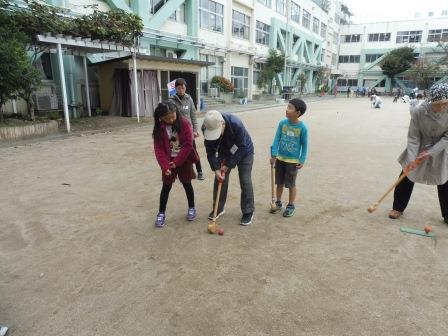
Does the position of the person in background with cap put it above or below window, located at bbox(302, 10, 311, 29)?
below

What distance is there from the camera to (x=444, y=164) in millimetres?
3961

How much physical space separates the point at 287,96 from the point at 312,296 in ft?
102

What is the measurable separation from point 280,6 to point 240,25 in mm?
9431

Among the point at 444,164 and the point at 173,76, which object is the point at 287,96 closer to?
the point at 173,76

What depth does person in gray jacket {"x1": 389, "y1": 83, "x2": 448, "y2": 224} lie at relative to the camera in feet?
12.6

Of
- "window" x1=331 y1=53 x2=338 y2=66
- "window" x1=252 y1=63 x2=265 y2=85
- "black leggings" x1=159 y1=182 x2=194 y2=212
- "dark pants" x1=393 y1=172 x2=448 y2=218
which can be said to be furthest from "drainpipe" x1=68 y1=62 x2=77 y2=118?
"window" x1=331 y1=53 x2=338 y2=66

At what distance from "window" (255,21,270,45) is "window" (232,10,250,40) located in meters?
1.73

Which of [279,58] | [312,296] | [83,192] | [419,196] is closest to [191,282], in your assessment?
[312,296]

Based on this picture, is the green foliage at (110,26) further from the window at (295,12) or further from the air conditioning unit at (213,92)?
the window at (295,12)

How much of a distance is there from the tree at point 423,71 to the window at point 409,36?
8.38 meters

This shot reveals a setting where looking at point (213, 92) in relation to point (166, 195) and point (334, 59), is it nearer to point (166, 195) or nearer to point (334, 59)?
point (166, 195)

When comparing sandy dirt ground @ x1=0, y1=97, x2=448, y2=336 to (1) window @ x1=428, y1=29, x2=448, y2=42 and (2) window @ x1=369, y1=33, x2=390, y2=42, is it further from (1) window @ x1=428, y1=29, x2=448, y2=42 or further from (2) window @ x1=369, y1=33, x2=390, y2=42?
(2) window @ x1=369, y1=33, x2=390, y2=42

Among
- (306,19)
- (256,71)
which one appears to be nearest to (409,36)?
(306,19)

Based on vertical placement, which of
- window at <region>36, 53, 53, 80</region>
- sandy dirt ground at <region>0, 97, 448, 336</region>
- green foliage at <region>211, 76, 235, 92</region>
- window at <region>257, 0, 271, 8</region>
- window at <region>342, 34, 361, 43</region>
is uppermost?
window at <region>342, 34, 361, 43</region>
